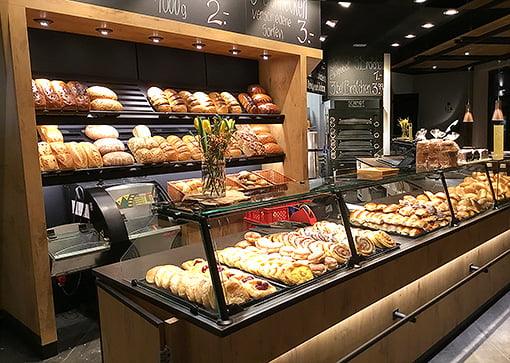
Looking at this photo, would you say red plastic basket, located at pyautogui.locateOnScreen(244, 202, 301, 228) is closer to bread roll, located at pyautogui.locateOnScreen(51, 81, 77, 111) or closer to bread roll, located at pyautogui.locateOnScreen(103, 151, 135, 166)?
bread roll, located at pyautogui.locateOnScreen(103, 151, 135, 166)

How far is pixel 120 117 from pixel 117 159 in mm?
338

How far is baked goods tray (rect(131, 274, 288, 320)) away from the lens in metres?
1.59

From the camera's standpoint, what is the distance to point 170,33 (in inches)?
134

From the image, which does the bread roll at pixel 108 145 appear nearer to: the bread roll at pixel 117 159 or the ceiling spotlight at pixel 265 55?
the bread roll at pixel 117 159

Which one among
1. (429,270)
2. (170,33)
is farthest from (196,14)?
(429,270)

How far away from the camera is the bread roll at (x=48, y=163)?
287cm

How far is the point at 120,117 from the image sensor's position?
329 cm

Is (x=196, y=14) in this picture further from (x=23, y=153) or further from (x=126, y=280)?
(x=126, y=280)

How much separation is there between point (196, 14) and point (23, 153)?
1766 mm

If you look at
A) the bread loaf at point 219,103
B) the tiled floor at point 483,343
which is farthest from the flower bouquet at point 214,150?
the bread loaf at point 219,103

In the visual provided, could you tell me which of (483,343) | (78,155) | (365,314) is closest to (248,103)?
(78,155)

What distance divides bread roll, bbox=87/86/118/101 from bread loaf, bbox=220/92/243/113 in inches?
44.5

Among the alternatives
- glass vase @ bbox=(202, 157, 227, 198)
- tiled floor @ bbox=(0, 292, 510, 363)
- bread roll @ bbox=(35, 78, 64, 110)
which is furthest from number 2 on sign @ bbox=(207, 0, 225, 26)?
tiled floor @ bbox=(0, 292, 510, 363)

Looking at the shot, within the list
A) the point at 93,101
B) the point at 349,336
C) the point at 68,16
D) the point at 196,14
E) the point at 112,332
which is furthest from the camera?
the point at 196,14
